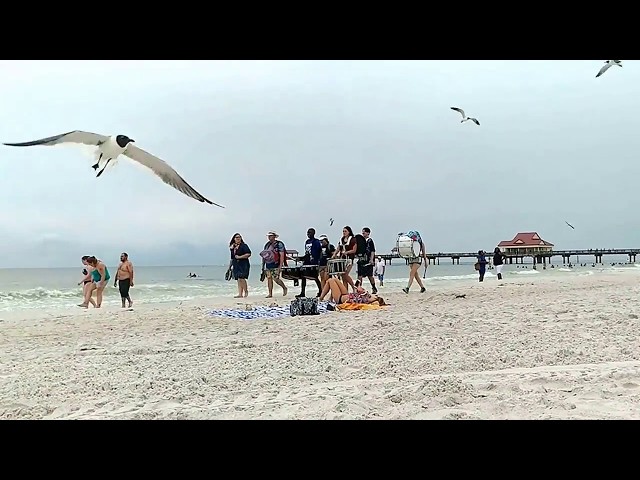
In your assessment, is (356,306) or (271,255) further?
(271,255)

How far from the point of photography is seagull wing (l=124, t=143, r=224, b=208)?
6691 mm

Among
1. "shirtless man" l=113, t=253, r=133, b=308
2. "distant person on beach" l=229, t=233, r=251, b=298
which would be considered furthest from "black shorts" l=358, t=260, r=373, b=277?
"shirtless man" l=113, t=253, r=133, b=308

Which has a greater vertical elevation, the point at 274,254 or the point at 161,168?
the point at 161,168

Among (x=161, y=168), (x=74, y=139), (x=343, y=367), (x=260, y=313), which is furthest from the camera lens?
(x=260, y=313)

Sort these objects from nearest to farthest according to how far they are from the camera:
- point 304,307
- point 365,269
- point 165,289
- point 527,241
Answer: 1. point 304,307
2. point 365,269
3. point 165,289
4. point 527,241

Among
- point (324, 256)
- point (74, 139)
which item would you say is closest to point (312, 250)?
point (324, 256)

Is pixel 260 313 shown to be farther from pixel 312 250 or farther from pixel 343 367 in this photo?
pixel 343 367

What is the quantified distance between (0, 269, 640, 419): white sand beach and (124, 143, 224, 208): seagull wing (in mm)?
1764

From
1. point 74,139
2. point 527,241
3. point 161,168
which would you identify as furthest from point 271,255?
point 527,241

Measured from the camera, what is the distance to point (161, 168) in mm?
6715

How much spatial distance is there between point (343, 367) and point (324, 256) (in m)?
5.43

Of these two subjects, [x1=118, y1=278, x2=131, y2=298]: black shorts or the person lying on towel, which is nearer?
the person lying on towel

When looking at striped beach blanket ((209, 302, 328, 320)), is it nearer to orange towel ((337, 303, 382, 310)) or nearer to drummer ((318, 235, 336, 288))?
orange towel ((337, 303, 382, 310))

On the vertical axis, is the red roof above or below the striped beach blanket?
above
